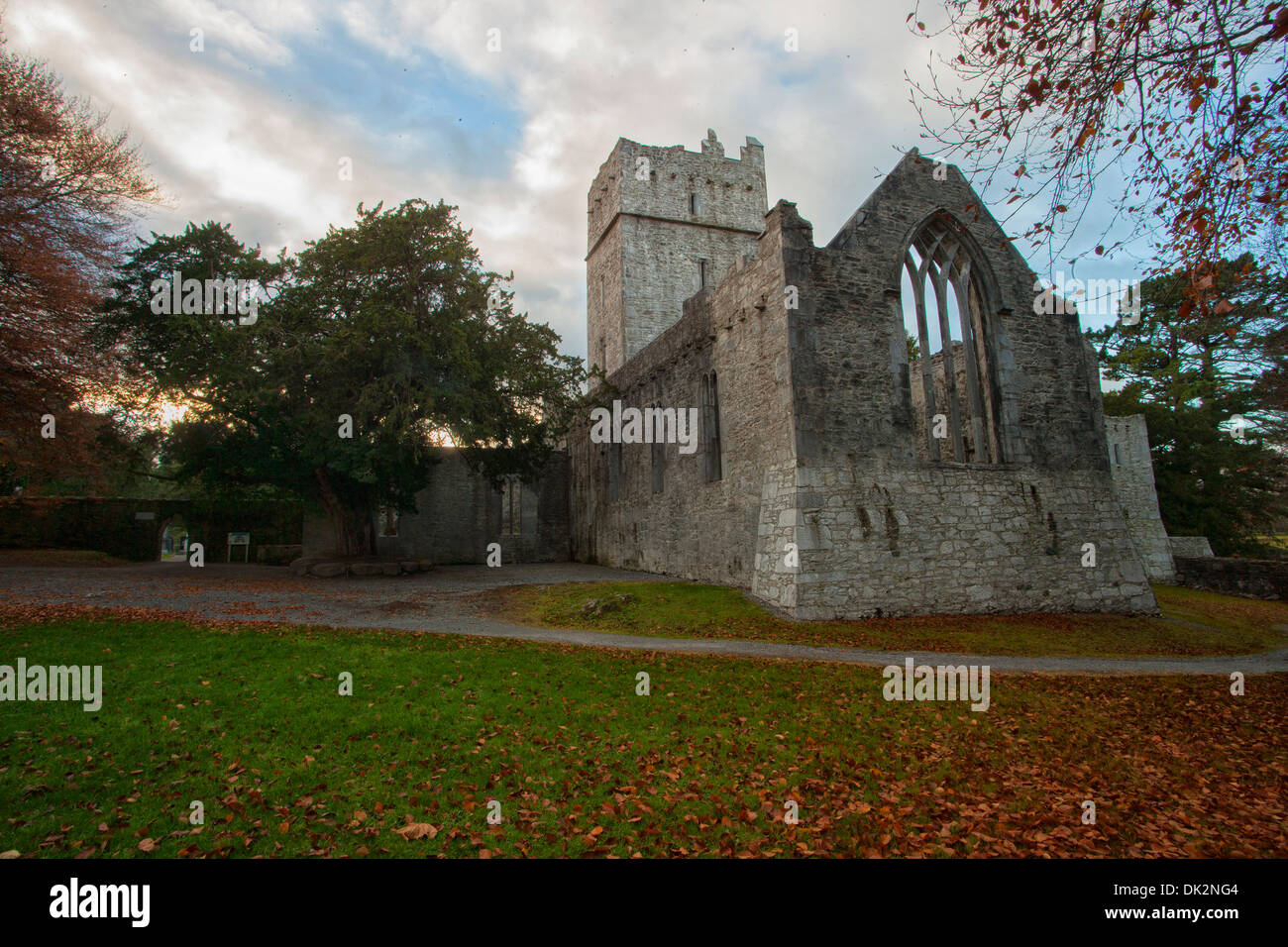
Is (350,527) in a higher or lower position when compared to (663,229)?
lower

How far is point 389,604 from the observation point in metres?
14.3

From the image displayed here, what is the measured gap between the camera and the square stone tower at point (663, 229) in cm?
3278

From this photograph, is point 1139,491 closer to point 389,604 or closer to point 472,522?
point 389,604

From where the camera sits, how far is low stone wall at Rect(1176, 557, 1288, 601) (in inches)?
738

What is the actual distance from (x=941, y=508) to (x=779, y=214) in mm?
7536

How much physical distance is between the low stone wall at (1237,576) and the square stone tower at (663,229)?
23743mm

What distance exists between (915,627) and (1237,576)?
636 inches

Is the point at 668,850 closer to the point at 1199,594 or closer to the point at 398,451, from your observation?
the point at 398,451

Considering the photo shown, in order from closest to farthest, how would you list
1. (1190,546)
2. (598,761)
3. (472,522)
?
(598,761)
(1190,546)
(472,522)

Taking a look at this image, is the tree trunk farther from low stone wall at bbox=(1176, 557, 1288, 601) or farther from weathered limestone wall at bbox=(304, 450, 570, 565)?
low stone wall at bbox=(1176, 557, 1288, 601)

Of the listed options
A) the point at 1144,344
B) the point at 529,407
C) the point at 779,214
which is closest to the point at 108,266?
the point at 529,407

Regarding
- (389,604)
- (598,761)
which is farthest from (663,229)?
(598,761)

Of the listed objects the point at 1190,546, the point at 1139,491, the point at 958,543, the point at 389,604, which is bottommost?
the point at 1190,546

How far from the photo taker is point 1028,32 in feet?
21.5
